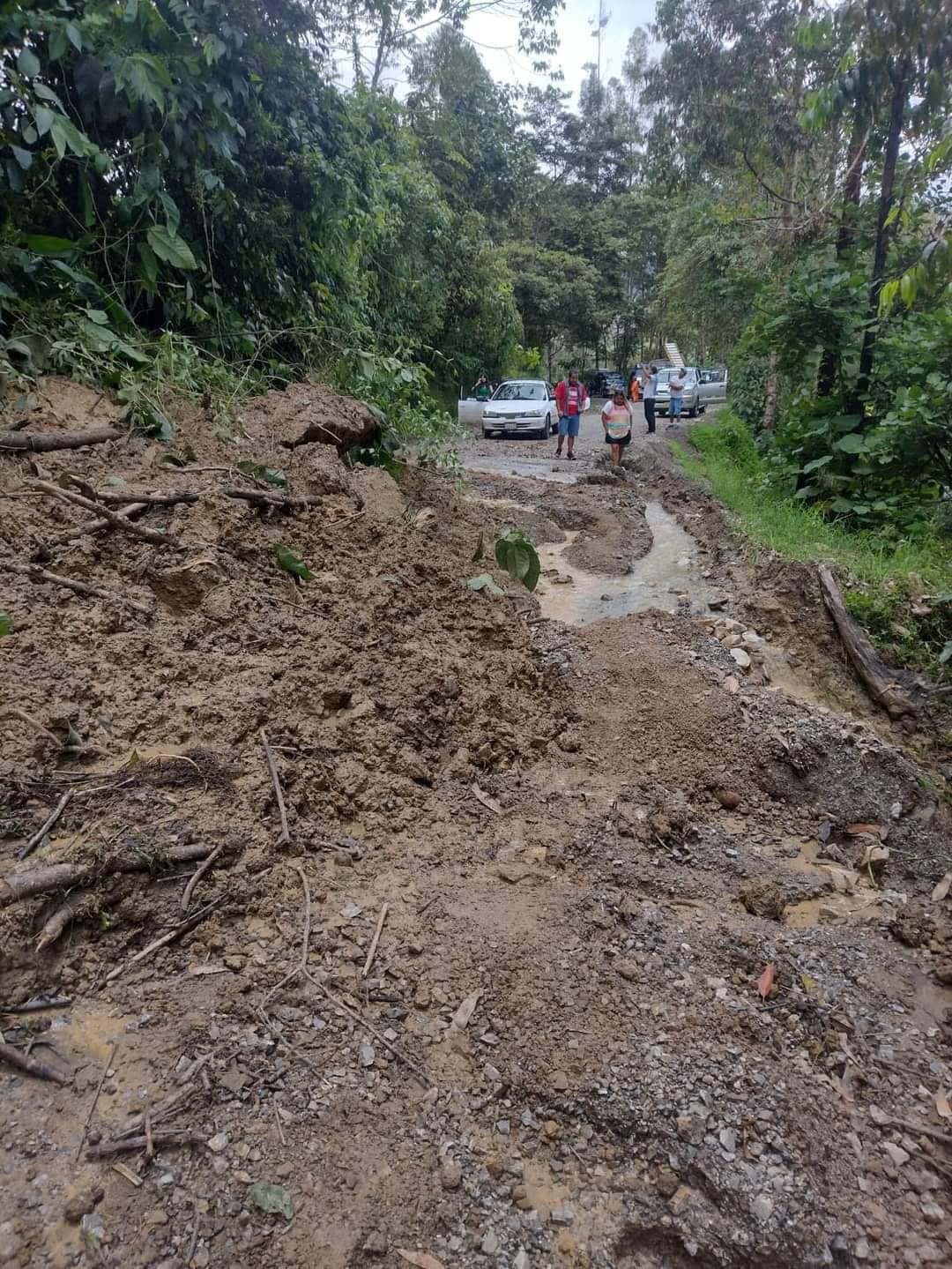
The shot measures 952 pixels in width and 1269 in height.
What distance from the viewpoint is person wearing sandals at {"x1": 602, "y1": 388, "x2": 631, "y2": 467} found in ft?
46.2

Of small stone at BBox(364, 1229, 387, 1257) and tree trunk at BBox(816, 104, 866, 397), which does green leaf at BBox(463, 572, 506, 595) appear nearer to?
small stone at BBox(364, 1229, 387, 1257)

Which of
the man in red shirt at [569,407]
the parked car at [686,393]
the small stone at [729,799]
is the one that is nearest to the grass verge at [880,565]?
the small stone at [729,799]

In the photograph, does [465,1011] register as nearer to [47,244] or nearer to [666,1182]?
[666,1182]

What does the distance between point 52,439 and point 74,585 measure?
50.3 inches

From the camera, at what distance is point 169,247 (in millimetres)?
5715

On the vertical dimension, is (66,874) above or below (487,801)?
above

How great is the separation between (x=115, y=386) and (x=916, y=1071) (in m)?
5.74

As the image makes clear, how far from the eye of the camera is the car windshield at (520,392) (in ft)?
65.4

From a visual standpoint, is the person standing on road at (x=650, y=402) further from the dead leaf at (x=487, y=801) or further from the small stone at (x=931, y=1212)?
the small stone at (x=931, y=1212)

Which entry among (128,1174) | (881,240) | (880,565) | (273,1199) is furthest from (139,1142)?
(881,240)

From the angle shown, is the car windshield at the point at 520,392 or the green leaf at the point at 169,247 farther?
the car windshield at the point at 520,392

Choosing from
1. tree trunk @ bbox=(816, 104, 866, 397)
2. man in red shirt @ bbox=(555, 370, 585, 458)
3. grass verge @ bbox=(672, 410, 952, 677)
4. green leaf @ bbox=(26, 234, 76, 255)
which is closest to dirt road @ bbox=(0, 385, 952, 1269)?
grass verge @ bbox=(672, 410, 952, 677)

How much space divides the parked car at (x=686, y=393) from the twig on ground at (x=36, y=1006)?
78.6 ft

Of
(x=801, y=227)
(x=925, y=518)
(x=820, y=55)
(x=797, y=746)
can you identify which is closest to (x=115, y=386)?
(x=797, y=746)
